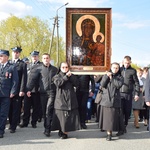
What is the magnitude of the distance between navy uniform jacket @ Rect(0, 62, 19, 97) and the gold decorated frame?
4.29 ft

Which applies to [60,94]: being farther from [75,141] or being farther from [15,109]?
[15,109]

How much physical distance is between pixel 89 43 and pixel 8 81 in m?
2.05

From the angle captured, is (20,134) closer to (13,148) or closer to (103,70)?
(13,148)

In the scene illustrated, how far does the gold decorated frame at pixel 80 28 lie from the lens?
6668 millimetres

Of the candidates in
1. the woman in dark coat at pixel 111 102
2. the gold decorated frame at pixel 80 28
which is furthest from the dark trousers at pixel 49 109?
the woman in dark coat at pixel 111 102

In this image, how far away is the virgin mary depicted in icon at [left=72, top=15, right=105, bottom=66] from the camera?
264 inches

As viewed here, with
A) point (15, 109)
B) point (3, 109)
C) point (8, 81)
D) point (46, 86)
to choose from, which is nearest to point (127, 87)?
point (46, 86)

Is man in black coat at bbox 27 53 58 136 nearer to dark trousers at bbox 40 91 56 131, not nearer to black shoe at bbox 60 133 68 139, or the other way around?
dark trousers at bbox 40 91 56 131

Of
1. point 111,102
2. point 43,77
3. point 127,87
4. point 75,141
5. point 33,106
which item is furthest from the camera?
point 33,106

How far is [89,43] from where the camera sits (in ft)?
22.1

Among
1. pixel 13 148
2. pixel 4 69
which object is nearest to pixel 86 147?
pixel 13 148

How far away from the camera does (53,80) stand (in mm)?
6609

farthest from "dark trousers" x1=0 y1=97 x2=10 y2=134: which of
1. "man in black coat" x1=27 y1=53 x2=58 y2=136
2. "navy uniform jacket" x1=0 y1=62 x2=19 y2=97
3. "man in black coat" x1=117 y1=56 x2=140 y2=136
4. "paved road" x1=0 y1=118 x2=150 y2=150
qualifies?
"man in black coat" x1=117 y1=56 x2=140 y2=136

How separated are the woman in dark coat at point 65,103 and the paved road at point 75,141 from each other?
0.93 feet
